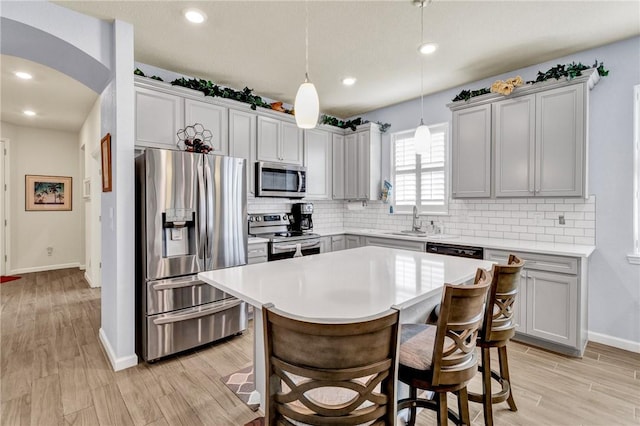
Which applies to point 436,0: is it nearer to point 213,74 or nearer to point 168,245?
point 213,74

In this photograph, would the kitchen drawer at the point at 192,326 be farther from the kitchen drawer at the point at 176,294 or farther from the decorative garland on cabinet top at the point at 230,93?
the decorative garland on cabinet top at the point at 230,93

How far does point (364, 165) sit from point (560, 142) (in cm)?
233

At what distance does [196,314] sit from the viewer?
283 centimetres

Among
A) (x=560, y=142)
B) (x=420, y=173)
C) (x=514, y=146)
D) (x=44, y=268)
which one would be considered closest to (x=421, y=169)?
(x=420, y=173)

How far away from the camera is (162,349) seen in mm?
2666

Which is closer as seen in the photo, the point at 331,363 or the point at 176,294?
the point at 331,363

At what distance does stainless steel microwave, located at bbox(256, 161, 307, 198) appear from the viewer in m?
3.88

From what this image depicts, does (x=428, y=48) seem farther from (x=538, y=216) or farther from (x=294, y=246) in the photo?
(x=294, y=246)

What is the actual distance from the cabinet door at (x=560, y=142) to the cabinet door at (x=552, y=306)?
81 centimetres

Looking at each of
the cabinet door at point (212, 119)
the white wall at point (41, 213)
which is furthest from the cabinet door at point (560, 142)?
the white wall at point (41, 213)

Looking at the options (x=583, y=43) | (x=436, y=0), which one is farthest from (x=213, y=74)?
(x=583, y=43)

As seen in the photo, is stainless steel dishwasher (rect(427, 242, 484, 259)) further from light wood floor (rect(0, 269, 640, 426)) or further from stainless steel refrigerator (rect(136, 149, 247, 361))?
stainless steel refrigerator (rect(136, 149, 247, 361))

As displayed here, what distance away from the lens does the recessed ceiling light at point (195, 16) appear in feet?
7.98

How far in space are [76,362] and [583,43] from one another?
17.3ft
